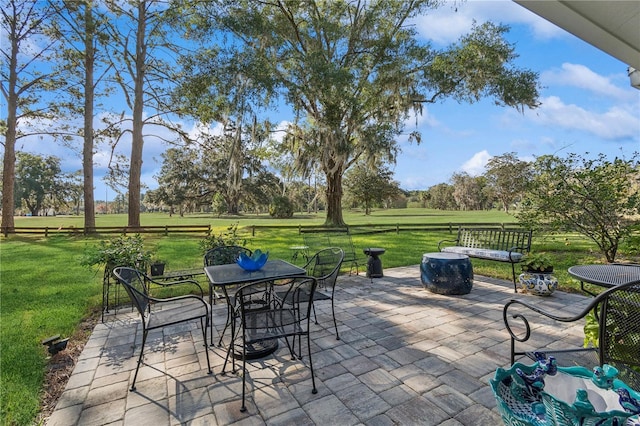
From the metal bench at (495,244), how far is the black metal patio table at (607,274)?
2.21 metres

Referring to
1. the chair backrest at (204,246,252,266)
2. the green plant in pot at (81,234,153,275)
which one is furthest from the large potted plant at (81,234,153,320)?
the chair backrest at (204,246,252,266)

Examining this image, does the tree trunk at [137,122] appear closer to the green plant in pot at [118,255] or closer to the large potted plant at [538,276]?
the green plant in pot at [118,255]

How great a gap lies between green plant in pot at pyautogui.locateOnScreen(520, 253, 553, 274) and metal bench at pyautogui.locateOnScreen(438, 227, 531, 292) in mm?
243

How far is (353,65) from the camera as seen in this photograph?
1195 centimetres

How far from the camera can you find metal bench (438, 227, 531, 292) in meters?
4.75

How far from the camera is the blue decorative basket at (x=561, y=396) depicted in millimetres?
902

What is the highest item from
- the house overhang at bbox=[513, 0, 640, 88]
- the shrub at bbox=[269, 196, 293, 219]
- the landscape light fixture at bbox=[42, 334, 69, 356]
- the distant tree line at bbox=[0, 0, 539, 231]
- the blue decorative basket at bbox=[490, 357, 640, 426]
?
the distant tree line at bbox=[0, 0, 539, 231]

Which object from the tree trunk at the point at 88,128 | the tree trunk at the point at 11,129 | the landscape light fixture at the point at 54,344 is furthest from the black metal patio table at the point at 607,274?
the tree trunk at the point at 11,129

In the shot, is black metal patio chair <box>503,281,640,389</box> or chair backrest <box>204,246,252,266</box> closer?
black metal patio chair <box>503,281,640,389</box>

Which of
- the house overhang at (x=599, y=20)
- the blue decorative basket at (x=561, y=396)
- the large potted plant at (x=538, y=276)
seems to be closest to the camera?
the blue decorative basket at (x=561, y=396)

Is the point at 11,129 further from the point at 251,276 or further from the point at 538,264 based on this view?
the point at 538,264

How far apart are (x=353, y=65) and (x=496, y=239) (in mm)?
9144

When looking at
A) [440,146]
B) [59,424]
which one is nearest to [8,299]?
[59,424]

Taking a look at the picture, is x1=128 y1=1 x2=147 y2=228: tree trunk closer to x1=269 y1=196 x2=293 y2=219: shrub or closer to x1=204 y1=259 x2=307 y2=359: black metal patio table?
x1=204 y1=259 x2=307 y2=359: black metal patio table
